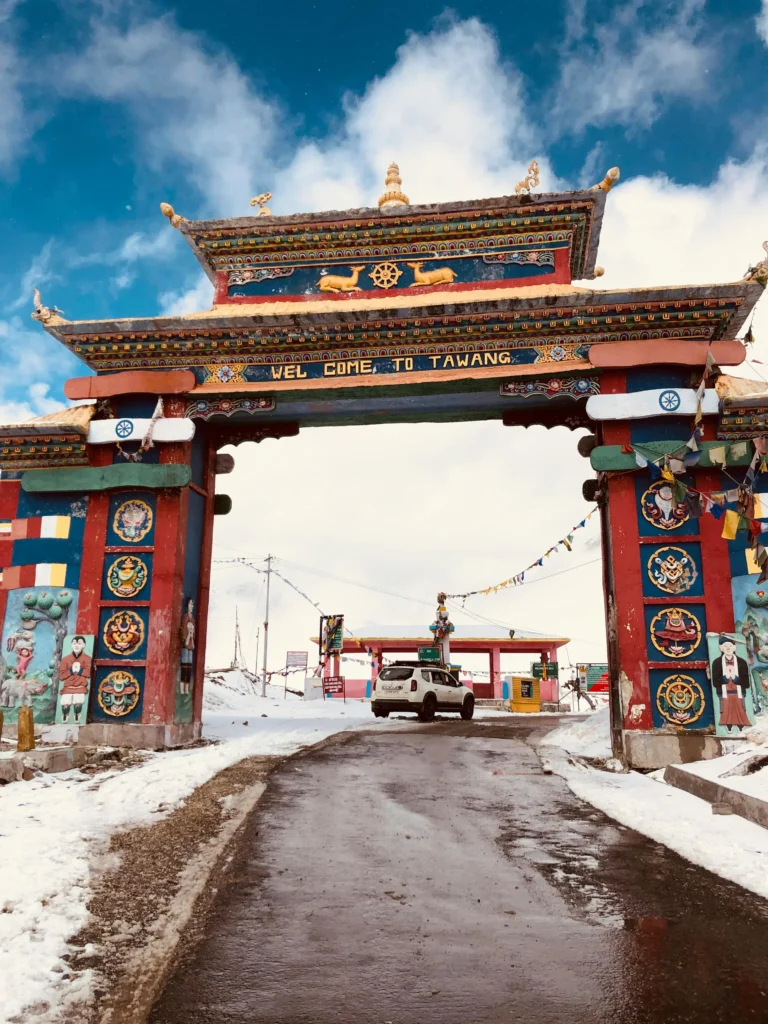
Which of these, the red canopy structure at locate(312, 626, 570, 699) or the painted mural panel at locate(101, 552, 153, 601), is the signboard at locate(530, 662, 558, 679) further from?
the painted mural panel at locate(101, 552, 153, 601)

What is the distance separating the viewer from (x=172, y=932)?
3.83 m

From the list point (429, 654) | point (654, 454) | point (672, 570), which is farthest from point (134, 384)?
point (429, 654)

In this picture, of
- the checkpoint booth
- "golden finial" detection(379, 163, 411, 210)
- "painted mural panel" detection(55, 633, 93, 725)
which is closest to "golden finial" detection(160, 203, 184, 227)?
"golden finial" detection(379, 163, 411, 210)

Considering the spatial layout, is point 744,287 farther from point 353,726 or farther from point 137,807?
point 353,726

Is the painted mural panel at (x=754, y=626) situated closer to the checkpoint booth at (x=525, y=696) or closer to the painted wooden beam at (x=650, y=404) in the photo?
the painted wooden beam at (x=650, y=404)

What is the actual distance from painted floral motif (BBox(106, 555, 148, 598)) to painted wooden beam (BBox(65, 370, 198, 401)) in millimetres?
2907

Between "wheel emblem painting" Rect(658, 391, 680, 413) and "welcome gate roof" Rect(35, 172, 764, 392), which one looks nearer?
"wheel emblem painting" Rect(658, 391, 680, 413)

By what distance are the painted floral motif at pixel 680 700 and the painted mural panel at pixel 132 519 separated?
845 cm

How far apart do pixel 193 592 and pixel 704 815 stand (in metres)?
9.46

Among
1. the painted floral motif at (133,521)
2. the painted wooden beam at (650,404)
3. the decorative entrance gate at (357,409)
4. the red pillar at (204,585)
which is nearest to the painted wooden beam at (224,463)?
the red pillar at (204,585)

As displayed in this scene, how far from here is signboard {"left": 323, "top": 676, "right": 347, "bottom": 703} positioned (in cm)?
3756

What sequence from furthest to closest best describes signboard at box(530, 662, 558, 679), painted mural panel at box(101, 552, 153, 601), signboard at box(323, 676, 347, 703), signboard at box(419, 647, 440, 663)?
signboard at box(530, 662, 558, 679) → signboard at box(323, 676, 347, 703) → signboard at box(419, 647, 440, 663) → painted mural panel at box(101, 552, 153, 601)

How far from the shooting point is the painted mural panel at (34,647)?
12.0 m

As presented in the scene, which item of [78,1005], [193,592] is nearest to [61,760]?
[193,592]
